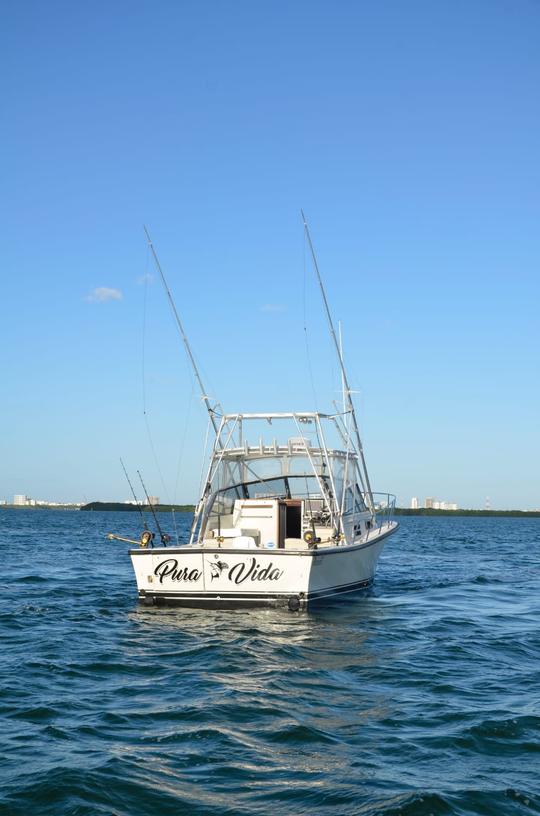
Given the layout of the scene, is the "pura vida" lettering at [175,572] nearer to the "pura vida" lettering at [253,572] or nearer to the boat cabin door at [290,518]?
the "pura vida" lettering at [253,572]

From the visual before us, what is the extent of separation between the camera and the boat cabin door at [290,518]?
2030 cm

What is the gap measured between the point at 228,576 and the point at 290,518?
172 inches

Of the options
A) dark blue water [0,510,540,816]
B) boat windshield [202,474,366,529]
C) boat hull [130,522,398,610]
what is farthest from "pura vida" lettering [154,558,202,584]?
boat windshield [202,474,366,529]

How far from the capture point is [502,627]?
16.9m

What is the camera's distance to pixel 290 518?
21.0 metres

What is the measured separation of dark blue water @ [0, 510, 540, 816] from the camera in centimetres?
684

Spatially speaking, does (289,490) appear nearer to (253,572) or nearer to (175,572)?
(253,572)

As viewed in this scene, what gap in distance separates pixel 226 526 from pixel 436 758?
42.0ft

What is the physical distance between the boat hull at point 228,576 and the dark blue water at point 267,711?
390 millimetres

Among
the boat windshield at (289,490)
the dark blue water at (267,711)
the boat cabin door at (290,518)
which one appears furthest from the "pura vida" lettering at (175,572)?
the boat windshield at (289,490)

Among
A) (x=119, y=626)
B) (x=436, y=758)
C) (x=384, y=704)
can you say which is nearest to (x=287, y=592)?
(x=119, y=626)

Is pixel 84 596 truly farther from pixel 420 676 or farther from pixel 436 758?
pixel 436 758

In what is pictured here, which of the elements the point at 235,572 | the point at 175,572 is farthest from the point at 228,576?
the point at 175,572

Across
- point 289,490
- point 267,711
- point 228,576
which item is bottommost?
point 267,711
